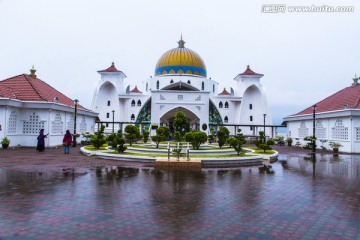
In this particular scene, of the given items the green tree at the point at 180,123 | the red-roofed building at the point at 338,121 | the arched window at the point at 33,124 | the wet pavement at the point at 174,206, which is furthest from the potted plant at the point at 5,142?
the red-roofed building at the point at 338,121

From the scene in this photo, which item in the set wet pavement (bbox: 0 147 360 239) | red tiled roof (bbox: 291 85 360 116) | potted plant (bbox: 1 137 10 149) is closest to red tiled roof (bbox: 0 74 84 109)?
potted plant (bbox: 1 137 10 149)

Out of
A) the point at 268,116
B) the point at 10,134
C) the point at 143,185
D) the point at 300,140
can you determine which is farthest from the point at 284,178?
the point at 268,116

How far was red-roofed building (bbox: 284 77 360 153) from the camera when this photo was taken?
2195 centimetres

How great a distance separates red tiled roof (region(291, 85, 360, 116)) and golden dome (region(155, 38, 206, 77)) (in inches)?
850

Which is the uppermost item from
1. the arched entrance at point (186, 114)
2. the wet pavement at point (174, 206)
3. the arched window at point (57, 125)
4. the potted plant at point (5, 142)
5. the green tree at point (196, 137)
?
the arched entrance at point (186, 114)

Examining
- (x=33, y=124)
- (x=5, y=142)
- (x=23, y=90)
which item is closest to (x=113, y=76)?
(x=23, y=90)

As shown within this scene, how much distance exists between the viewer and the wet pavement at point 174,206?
4531 millimetres

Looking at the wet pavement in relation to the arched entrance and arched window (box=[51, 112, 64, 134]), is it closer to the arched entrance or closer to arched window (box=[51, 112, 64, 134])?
arched window (box=[51, 112, 64, 134])

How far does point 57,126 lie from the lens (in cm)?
2330

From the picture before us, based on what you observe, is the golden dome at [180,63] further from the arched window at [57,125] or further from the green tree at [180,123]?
the green tree at [180,123]

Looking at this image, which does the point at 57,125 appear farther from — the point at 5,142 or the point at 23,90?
the point at 5,142

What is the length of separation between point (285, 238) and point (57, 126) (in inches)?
877

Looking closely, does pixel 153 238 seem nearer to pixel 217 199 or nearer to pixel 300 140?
pixel 217 199

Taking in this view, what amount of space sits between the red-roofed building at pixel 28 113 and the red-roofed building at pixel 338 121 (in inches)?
880
